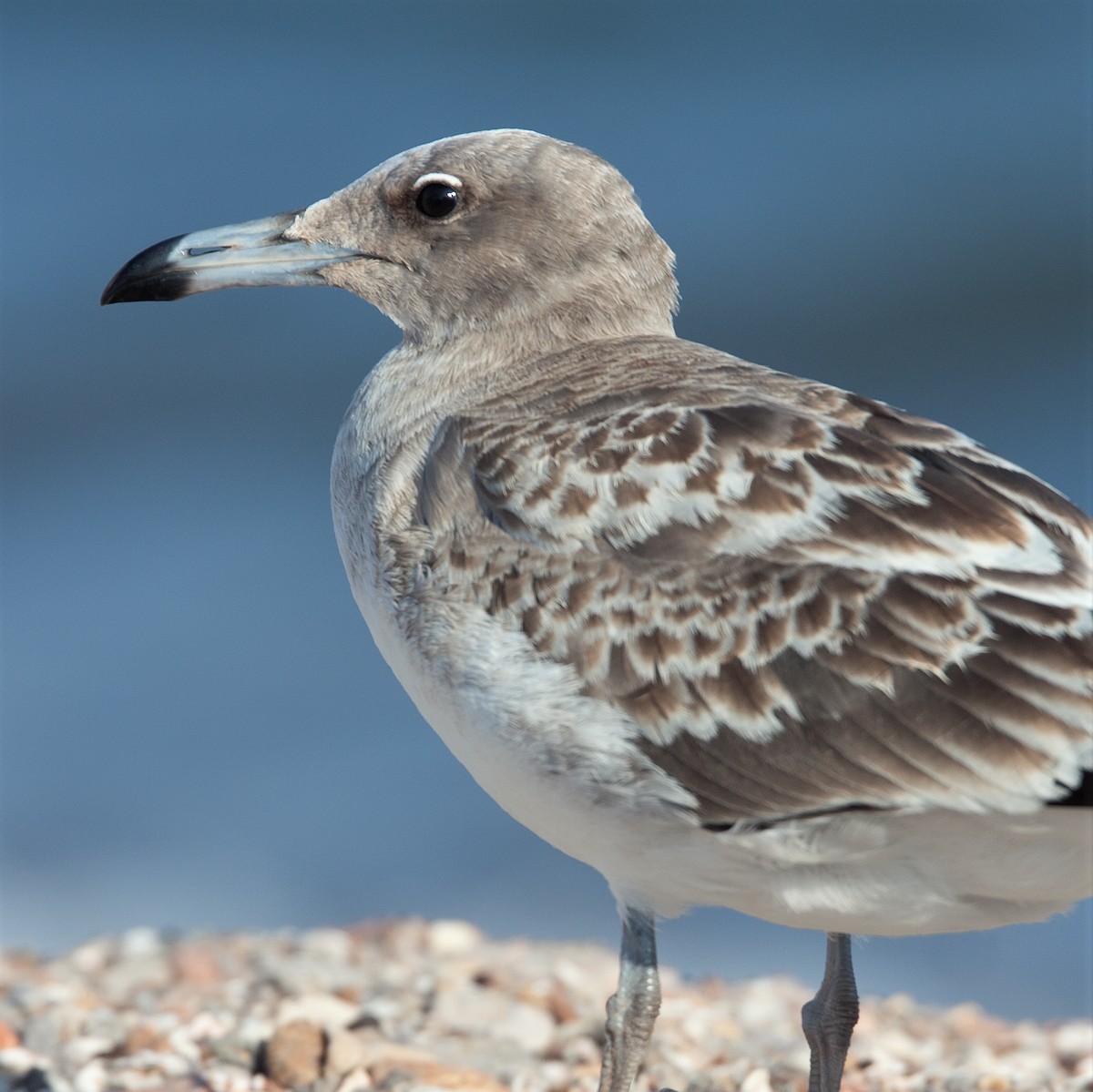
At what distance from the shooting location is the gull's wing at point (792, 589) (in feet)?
14.2

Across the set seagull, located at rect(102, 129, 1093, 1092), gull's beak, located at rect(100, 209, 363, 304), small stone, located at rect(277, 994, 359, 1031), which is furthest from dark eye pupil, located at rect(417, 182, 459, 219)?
small stone, located at rect(277, 994, 359, 1031)

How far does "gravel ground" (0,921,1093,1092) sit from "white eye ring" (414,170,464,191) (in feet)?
9.97

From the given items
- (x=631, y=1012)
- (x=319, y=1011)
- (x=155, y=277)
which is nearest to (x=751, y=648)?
(x=631, y=1012)

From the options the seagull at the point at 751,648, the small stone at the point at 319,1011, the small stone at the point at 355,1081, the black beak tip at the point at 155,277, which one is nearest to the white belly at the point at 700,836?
the seagull at the point at 751,648

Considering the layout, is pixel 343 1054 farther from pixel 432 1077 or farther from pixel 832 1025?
pixel 832 1025

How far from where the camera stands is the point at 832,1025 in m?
5.39

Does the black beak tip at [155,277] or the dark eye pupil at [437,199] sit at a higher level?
the dark eye pupil at [437,199]

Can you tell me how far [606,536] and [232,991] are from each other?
285 cm

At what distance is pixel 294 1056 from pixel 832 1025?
5.96 feet

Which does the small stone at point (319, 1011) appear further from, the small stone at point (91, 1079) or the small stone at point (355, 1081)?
the small stone at point (91, 1079)

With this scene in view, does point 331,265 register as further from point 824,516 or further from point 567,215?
point 824,516

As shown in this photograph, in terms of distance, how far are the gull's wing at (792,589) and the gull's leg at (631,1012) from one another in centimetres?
76

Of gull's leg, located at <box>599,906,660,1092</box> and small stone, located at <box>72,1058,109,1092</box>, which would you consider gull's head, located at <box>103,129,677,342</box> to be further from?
small stone, located at <box>72,1058,109,1092</box>

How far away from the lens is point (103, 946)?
7.29 metres
